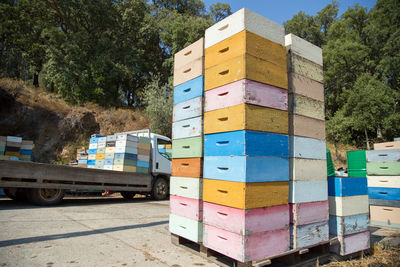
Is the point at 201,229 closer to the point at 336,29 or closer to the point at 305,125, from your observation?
the point at 305,125

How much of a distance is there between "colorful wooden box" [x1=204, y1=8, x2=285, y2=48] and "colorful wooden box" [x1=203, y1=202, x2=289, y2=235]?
2185 mm

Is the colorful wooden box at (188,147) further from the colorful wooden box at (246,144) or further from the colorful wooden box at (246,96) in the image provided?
the colorful wooden box at (246,96)

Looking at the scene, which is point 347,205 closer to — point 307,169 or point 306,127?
point 307,169

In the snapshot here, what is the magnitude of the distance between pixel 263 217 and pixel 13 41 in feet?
101

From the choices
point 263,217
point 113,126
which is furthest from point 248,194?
point 113,126

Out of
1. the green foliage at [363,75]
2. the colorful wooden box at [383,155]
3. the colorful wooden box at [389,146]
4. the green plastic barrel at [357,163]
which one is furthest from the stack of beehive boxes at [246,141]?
the green foliage at [363,75]

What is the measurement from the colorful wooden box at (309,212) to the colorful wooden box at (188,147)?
1.42 meters

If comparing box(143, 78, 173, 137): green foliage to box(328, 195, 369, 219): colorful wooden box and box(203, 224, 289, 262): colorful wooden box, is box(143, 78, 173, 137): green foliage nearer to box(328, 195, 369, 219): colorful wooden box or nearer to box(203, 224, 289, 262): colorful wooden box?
box(328, 195, 369, 219): colorful wooden box

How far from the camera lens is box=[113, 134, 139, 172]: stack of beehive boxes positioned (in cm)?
926

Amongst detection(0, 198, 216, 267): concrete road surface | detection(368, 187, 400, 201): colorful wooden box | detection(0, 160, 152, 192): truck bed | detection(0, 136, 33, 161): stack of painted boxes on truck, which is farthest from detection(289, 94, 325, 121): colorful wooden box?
detection(0, 136, 33, 161): stack of painted boxes on truck

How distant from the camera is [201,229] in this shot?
3426 mm

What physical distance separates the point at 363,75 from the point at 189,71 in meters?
A: 23.2

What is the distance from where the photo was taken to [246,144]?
286cm

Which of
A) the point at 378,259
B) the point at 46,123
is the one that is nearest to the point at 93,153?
the point at 378,259
